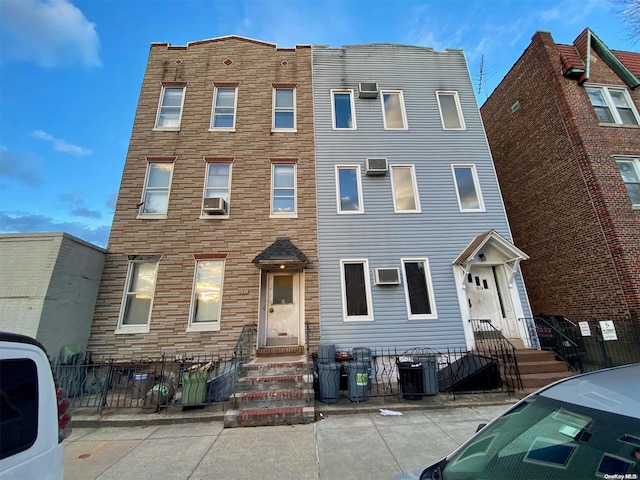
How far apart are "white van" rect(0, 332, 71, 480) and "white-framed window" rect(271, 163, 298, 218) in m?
7.40

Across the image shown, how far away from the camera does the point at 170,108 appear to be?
10531 millimetres

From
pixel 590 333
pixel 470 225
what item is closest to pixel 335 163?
pixel 470 225

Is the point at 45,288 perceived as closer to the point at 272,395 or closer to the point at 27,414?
the point at 272,395

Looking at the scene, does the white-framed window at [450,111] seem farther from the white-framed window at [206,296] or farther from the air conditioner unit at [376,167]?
the white-framed window at [206,296]

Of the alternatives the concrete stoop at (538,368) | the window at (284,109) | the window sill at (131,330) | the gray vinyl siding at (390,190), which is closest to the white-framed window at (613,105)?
the gray vinyl siding at (390,190)

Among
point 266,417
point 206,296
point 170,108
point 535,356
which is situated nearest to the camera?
point 266,417

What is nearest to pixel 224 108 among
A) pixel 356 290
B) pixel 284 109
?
pixel 284 109

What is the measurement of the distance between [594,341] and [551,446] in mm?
10368

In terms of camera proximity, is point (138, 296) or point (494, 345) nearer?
point (494, 345)

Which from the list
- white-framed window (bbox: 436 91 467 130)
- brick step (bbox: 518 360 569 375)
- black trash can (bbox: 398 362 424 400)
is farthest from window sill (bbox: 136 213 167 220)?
brick step (bbox: 518 360 569 375)

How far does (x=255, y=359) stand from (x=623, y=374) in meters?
6.99

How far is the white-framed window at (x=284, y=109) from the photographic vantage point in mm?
10602

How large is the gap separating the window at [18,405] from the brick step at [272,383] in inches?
174

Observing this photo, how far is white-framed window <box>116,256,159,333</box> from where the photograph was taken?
26.6ft
